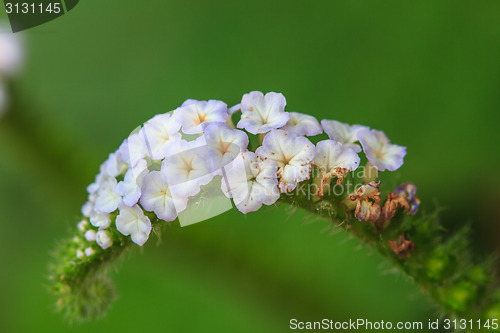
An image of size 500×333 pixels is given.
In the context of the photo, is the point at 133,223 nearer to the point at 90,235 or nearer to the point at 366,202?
the point at 90,235

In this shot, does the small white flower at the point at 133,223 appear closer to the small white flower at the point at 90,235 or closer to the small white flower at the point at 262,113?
the small white flower at the point at 90,235

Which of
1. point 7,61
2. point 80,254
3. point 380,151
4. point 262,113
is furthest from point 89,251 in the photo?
point 7,61

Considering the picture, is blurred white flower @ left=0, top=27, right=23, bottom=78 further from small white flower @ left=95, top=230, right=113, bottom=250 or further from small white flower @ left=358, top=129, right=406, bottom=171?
small white flower @ left=358, top=129, right=406, bottom=171

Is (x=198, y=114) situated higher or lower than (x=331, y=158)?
higher

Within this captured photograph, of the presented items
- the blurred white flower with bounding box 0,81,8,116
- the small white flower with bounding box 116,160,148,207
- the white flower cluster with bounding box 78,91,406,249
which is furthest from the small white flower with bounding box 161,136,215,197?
the blurred white flower with bounding box 0,81,8,116

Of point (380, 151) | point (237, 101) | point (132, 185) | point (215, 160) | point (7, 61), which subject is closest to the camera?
point (215, 160)

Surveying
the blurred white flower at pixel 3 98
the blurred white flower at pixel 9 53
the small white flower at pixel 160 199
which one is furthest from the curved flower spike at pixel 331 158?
the blurred white flower at pixel 9 53

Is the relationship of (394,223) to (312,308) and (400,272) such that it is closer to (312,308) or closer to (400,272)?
(400,272)
